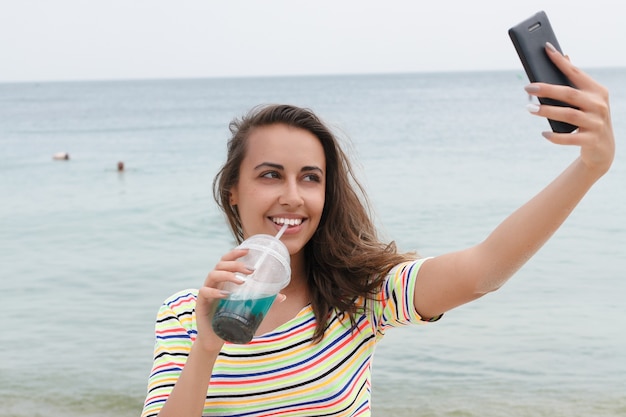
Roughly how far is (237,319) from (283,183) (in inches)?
23.5

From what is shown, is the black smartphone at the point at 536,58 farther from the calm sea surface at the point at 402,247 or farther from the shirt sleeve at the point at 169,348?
the shirt sleeve at the point at 169,348

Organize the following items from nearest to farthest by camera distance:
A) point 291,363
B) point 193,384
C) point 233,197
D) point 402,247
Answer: point 193,384
point 291,363
point 233,197
point 402,247

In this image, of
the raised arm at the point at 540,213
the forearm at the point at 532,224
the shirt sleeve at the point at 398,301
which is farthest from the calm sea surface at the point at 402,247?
the forearm at the point at 532,224

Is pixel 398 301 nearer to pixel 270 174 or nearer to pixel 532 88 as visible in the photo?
pixel 270 174

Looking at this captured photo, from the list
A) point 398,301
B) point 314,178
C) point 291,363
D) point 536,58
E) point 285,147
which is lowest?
point 291,363

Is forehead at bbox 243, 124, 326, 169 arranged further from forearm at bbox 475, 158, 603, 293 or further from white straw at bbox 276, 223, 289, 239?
forearm at bbox 475, 158, 603, 293

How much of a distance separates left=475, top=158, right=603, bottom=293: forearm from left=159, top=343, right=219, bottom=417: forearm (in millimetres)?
750

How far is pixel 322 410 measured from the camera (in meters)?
2.45

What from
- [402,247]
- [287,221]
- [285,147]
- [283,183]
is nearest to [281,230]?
Result: [287,221]

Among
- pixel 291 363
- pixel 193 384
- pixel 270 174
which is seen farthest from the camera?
pixel 270 174

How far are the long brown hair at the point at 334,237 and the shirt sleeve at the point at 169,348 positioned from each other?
38 cm

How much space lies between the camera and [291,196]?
2514 mm

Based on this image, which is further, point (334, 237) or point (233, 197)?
point (233, 197)

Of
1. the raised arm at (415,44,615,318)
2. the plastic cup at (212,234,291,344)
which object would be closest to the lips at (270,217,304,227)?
the plastic cup at (212,234,291,344)
